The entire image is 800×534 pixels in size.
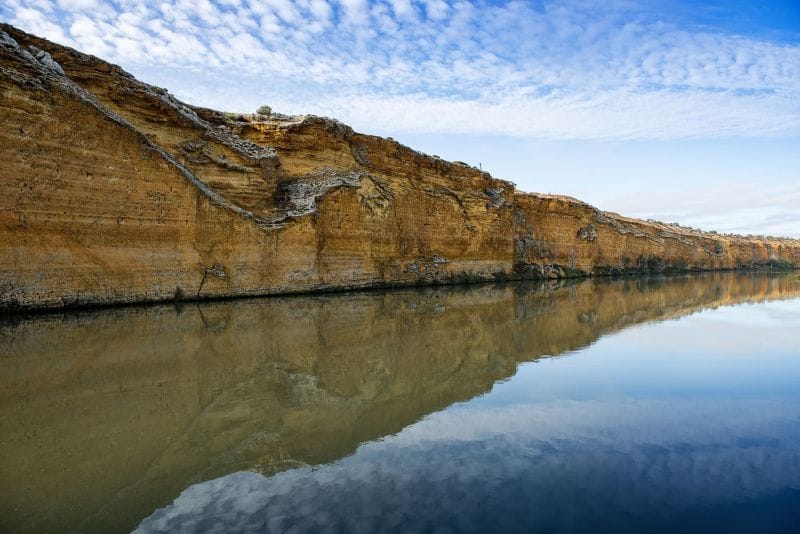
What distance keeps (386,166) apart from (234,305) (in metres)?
11.7

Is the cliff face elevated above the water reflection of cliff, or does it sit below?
above

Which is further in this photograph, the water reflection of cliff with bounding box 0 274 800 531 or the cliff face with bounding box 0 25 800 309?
the cliff face with bounding box 0 25 800 309

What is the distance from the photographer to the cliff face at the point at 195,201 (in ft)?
39.2

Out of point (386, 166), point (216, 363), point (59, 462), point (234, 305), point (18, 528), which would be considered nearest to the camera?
point (18, 528)

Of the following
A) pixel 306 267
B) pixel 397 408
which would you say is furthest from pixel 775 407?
pixel 306 267

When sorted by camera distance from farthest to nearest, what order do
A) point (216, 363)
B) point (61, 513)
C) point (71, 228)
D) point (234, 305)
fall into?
point (234, 305)
point (71, 228)
point (216, 363)
point (61, 513)

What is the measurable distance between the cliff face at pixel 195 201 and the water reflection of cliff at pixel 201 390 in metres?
2.05

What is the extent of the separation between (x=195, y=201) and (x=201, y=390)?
1088 centimetres

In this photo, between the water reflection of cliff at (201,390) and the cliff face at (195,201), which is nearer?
the water reflection of cliff at (201,390)

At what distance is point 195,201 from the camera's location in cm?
1549

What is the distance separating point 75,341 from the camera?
28.2 feet

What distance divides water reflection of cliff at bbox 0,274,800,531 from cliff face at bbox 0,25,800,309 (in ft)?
6.73

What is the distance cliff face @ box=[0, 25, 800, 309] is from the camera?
11945 mm

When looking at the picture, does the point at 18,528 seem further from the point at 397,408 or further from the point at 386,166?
the point at 386,166
